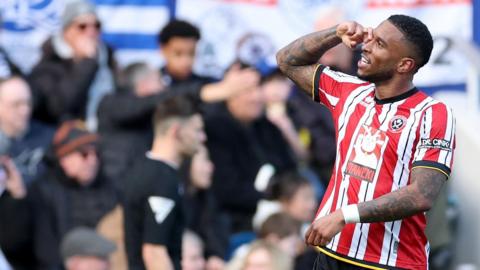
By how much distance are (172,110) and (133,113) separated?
1.05 metres

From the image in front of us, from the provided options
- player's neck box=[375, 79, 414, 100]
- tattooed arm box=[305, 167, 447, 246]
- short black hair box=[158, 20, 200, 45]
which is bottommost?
short black hair box=[158, 20, 200, 45]

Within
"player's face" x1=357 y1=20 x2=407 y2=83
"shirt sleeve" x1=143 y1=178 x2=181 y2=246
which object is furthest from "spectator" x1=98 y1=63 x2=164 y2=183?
"player's face" x1=357 y1=20 x2=407 y2=83

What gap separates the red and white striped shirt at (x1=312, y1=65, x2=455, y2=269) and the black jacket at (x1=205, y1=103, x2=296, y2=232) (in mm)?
3538

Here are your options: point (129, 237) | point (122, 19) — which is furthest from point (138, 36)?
point (129, 237)

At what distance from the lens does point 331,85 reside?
6.95 m

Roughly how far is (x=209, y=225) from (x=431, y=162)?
3703 millimetres

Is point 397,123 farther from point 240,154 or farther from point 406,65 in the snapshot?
point 240,154

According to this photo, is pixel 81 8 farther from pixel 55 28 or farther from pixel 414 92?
pixel 414 92

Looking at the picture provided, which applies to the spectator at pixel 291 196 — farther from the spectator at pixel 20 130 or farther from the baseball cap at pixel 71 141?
the spectator at pixel 20 130

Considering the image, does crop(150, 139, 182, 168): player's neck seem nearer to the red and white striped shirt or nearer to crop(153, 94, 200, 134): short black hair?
crop(153, 94, 200, 134): short black hair

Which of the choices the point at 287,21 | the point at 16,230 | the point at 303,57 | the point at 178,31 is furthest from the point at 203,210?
the point at 303,57

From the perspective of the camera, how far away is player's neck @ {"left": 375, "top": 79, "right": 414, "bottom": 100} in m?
6.61

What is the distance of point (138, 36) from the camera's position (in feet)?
38.5

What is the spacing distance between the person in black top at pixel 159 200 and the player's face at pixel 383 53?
7.75 ft
